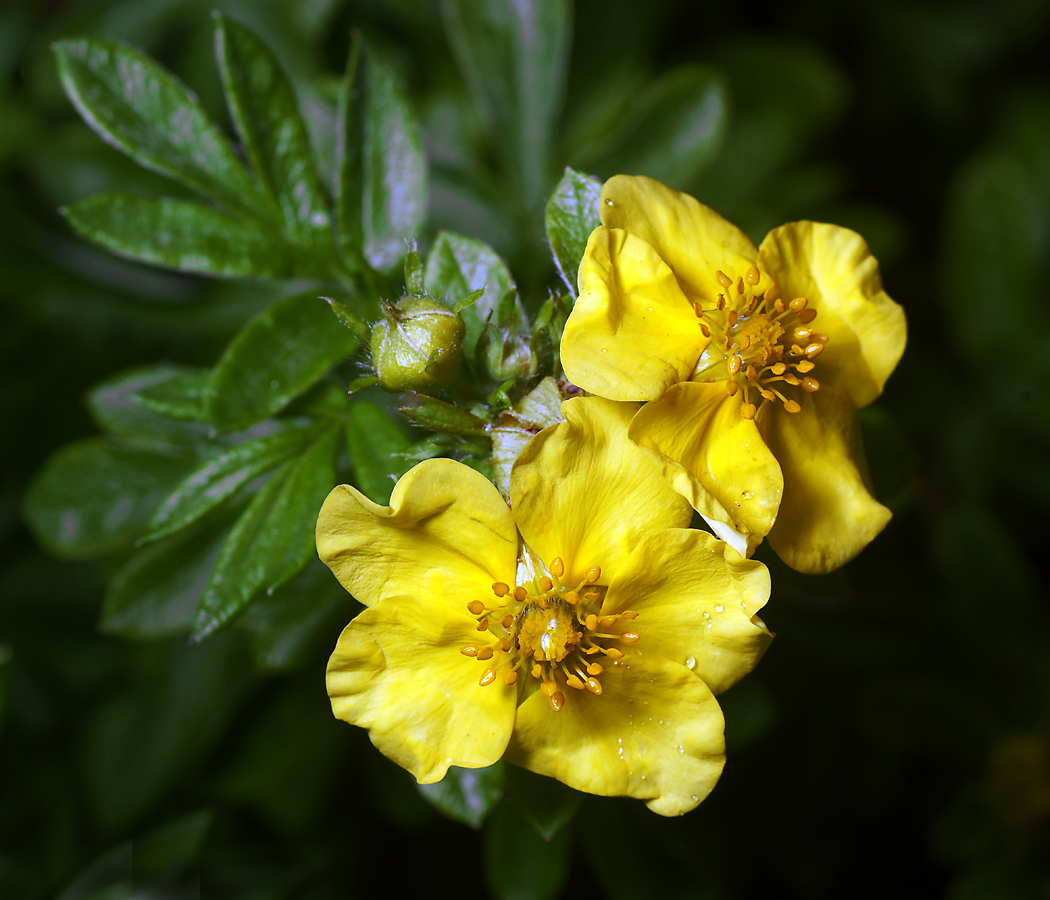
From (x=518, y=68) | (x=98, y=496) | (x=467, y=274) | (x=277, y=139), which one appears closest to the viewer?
(x=467, y=274)

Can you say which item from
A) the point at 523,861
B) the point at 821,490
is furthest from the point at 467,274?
the point at 523,861

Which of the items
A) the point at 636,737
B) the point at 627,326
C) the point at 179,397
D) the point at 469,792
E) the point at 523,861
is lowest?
the point at 523,861

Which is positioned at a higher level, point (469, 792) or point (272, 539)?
point (272, 539)

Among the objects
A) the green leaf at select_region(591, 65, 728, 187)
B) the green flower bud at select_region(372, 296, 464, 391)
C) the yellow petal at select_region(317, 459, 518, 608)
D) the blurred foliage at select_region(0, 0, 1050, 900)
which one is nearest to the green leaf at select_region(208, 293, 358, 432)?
the blurred foliage at select_region(0, 0, 1050, 900)

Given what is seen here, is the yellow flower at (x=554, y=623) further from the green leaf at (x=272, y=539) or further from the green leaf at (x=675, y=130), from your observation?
the green leaf at (x=675, y=130)

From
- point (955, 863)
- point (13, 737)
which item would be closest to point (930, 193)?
point (955, 863)

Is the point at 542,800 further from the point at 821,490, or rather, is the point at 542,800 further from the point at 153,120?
the point at 153,120
